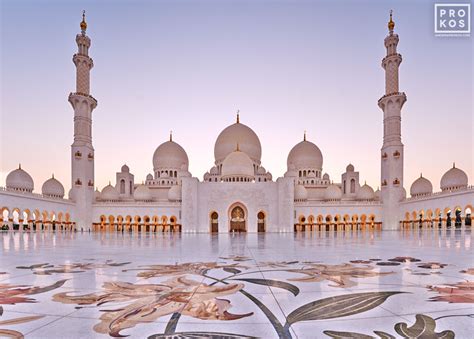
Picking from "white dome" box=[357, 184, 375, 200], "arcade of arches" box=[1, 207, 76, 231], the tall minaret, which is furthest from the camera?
"white dome" box=[357, 184, 375, 200]

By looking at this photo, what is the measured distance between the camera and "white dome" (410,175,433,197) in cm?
3206

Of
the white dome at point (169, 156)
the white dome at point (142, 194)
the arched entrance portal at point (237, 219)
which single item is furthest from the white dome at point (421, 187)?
the white dome at point (142, 194)

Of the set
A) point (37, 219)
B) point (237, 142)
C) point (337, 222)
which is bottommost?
point (337, 222)

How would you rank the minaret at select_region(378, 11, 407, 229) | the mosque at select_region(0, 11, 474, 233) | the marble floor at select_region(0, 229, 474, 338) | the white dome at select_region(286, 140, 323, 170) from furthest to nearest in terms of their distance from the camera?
1. the white dome at select_region(286, 140, 323, 170)
2. the minaret at select_region(378, 11, 407, 229)
3. the mosque at select_region(0, 11, 474, 233)
4. the marble floor at select_region(0, 229, 474, 338)

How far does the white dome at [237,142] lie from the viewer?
115 feet

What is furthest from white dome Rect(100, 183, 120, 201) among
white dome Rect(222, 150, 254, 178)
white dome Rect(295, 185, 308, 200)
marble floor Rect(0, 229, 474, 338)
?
marble floor Rect(0, 229, 474, 338)

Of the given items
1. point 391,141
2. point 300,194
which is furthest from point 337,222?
point 391,141

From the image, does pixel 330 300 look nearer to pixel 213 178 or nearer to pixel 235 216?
pixel 235 216

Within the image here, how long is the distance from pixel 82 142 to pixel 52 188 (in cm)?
579

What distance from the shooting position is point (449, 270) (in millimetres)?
3398

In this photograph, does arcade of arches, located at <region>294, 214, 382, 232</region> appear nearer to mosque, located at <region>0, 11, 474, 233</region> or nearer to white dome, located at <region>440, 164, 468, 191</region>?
mosque, located at <region>0, 11, 474, 233</region>

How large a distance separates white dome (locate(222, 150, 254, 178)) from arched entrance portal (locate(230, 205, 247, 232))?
118 inches

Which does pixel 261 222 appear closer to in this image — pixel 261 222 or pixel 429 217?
pixel 261 222

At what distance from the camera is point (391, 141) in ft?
99.1
